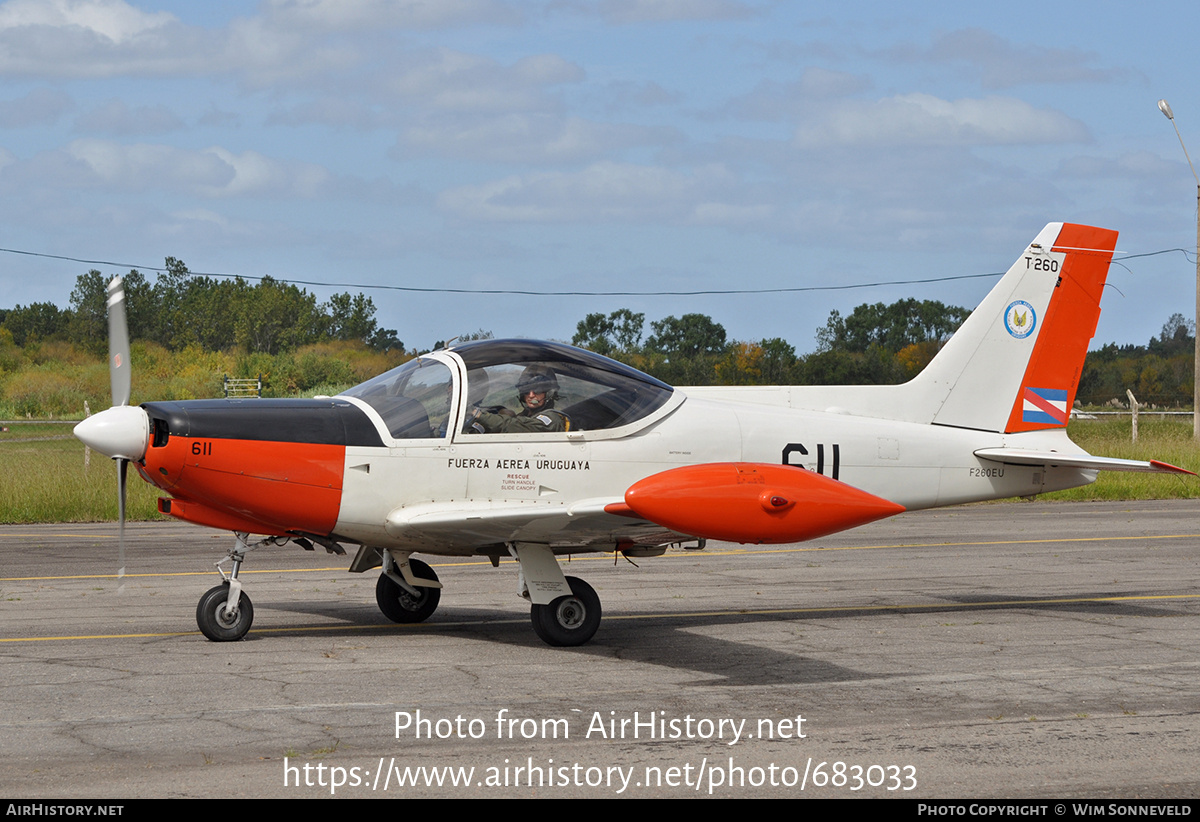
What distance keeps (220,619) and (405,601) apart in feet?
5.82

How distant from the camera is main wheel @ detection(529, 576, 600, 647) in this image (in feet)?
32.0

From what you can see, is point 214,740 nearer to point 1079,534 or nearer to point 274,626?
point 274,626

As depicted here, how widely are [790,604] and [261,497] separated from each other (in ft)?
18.6

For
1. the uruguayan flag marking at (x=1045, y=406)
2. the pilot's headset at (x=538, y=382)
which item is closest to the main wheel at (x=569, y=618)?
the pilot's headset at (x=538, y=382)

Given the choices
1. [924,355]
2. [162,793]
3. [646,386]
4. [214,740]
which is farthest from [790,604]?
[924,355]

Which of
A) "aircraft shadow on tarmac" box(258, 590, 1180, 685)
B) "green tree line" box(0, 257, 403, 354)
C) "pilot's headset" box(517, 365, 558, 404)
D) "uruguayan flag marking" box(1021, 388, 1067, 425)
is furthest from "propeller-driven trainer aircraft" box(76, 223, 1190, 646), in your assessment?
"green tree line" box(0, 257, 403, 354)

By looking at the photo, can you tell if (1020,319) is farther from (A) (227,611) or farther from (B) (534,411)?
(A) (227,611)

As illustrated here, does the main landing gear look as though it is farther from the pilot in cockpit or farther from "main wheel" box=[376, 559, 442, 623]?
the pilot in cockpit

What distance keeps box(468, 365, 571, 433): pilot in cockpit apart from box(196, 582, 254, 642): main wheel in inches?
97.6

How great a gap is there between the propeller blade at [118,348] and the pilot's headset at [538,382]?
3.07 meters

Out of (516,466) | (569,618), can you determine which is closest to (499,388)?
(516,466)

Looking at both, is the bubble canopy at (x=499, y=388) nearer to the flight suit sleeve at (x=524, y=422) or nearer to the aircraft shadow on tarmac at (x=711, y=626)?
the flight suit sleeve at (x=524, y=422)

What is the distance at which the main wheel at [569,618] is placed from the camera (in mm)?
9766

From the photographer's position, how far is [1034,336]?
1238 centimetres
